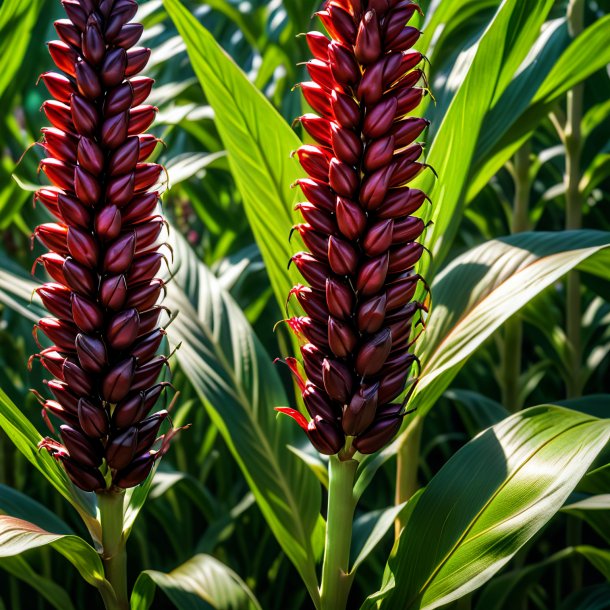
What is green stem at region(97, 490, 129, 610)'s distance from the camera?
720 mm

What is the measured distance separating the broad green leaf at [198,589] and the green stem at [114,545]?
0.02 metres

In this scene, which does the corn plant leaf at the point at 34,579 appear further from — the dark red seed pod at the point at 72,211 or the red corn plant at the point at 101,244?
the dark red seed pod at the point at 72,211

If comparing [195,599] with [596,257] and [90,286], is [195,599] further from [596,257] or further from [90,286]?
[596,257]

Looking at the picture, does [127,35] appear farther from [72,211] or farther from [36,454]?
[36,454]

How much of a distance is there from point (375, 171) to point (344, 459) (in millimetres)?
261

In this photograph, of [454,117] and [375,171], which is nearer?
[375,171]

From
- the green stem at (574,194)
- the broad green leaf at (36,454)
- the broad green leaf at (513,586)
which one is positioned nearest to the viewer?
the broad green leaf at (36,454)

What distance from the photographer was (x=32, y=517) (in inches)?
32.6

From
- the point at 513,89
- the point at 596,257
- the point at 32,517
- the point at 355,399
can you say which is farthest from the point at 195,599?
the point at 513,89

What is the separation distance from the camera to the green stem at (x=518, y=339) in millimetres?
1391

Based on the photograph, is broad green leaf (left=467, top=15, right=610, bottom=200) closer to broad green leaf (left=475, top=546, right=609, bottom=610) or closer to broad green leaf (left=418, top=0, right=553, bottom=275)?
broad green leaf (left=418, top=0, right=553, bottom=275)

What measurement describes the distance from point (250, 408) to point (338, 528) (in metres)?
0.20

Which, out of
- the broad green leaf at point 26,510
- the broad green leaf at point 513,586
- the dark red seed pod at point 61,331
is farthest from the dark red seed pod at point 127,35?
the broad green leaf at point 513,586

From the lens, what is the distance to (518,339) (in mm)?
1371
